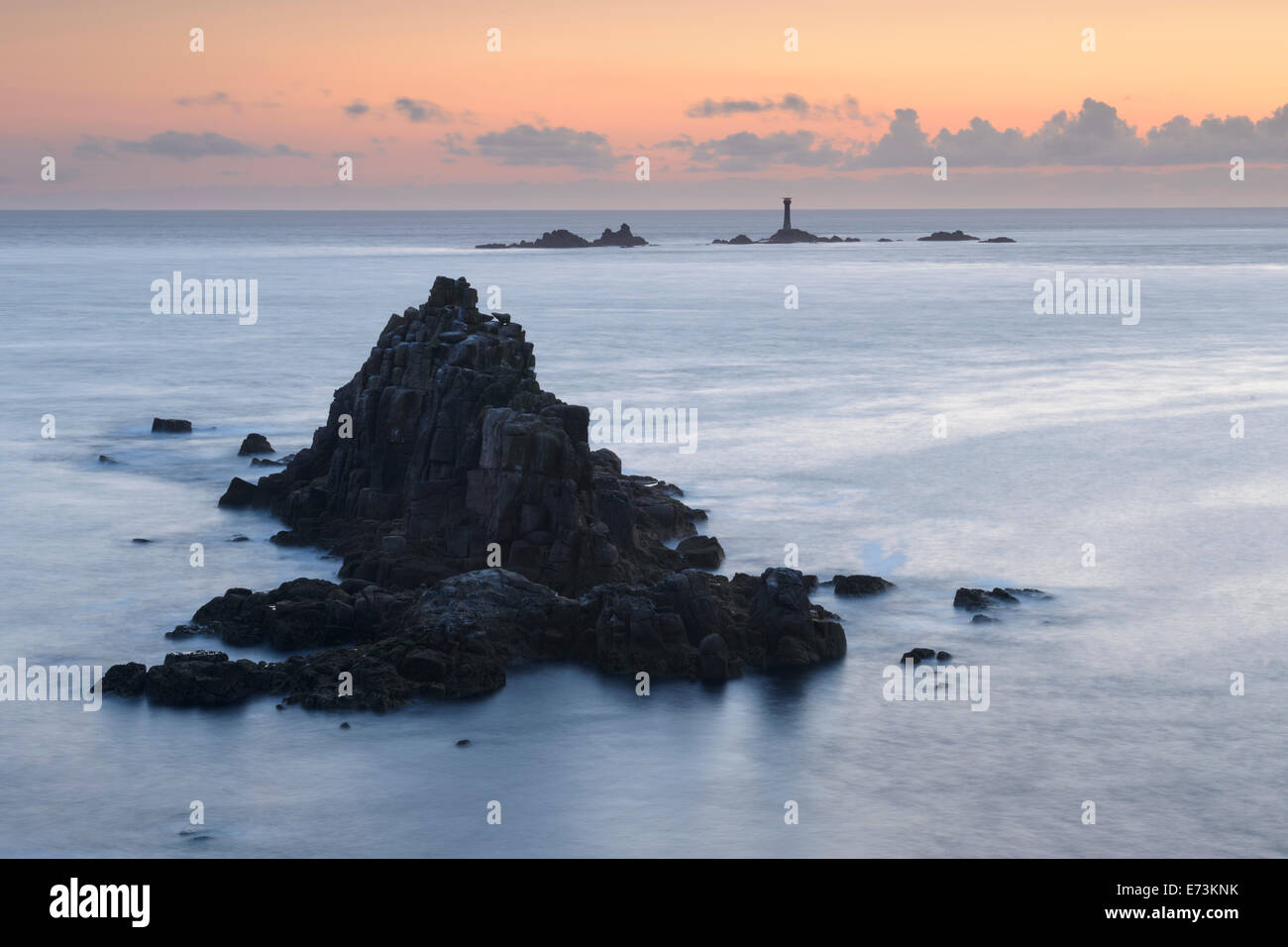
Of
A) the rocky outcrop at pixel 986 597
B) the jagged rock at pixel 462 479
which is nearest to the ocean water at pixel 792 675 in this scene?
the rocky outcrop at pixel 986 597

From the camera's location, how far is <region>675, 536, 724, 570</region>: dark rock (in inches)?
1964

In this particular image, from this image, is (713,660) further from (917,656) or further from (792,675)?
(917,656)

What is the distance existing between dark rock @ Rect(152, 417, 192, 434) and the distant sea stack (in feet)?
66.2

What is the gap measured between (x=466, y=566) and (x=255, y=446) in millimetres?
27582

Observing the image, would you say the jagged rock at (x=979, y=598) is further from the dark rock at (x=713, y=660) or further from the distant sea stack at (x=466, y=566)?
the dark rock at (x=713, y=660)

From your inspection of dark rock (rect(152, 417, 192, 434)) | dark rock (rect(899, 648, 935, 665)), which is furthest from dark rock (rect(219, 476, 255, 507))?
dark rock (rect(899, 648, 935, 665))

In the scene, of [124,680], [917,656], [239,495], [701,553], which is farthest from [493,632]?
[239,495]

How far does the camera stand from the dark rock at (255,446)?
2731 inches

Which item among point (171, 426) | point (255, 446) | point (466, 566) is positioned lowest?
point (466, 566)

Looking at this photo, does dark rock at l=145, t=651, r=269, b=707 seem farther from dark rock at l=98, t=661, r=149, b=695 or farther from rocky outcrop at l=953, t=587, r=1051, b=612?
rocky outcrop at l=953, t=587, r=1051, b=612

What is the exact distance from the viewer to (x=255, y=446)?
69.8 m
